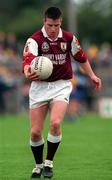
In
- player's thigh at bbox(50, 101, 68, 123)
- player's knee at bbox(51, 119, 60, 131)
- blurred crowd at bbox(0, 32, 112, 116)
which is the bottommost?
blurred crowd at bbox(0, 32, 112, 116)

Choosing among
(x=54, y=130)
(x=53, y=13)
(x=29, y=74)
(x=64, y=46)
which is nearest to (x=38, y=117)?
(x=54, y=130)

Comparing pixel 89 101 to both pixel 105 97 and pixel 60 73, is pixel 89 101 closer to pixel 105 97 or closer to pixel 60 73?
pixel 105 97

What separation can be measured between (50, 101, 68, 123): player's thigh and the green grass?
83cm

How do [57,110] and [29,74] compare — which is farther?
[57,110]

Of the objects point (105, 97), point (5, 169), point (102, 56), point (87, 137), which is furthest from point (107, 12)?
point (5, 169)

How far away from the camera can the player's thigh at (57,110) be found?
9828 millimetres

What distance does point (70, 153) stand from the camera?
1334 cm

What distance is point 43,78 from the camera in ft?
32.0

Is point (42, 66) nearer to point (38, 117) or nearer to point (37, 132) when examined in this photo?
point (38, 117)

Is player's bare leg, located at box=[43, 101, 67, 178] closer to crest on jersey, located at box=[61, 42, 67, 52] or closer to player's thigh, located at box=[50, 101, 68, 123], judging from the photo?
player's thigh, located at box=[50, 101, 68, 123]

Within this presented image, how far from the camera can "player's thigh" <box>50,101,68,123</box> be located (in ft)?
32.2

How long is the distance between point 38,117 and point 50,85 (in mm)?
443

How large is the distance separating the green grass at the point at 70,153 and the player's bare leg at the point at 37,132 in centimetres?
21

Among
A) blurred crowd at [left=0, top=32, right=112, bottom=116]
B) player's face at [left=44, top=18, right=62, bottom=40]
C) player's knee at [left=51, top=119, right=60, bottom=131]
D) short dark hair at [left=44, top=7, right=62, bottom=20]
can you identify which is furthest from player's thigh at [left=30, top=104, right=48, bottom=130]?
blurred crowd at [left=0, top=32, right=112, bottom=116]
